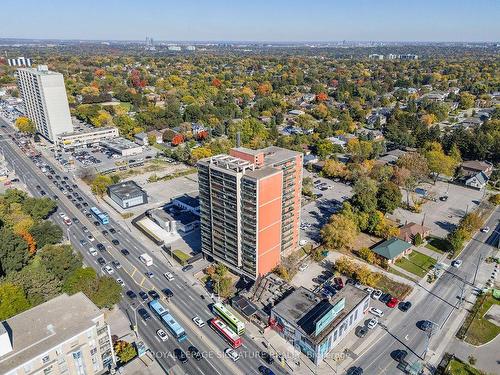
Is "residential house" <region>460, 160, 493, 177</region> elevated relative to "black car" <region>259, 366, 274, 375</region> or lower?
elevated

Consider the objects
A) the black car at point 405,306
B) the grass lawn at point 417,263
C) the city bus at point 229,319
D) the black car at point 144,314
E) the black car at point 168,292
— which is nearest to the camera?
the city bus at point 229,319

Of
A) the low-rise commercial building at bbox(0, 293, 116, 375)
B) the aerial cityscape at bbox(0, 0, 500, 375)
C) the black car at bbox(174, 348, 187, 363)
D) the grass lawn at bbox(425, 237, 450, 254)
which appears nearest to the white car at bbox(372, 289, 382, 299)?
the aerial cityscape at bbox(0, 0, 500, 375)

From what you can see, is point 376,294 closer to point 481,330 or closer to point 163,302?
point 481,330

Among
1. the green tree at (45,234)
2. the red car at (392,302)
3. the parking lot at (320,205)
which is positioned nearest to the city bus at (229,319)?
the red car at (392,302)

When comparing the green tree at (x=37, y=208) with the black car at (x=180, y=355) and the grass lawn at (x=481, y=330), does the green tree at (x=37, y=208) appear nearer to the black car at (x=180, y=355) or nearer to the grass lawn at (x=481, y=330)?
the black car at (x=180, y=355)

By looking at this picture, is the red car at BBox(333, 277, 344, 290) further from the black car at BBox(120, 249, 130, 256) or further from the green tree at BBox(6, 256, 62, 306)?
the green tree at BBox(6, 256, 62, 306)

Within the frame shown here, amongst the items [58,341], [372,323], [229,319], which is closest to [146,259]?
[229,319]
